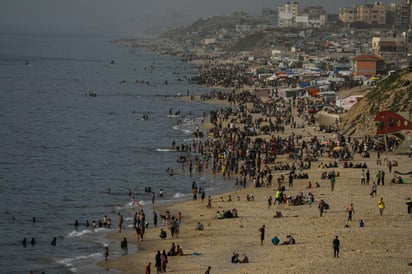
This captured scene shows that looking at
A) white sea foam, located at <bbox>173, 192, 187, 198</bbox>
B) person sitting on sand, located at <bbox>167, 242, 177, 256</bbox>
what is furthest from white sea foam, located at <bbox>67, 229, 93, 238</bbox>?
white sea foam, located at <bbox>173, 192, 187, 198</bbox>

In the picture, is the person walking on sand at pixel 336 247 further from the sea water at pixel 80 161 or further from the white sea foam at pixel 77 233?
the white sea foam at pixel 77 233

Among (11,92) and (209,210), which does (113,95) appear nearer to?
(11,92)

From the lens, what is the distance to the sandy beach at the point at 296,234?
2686 cm

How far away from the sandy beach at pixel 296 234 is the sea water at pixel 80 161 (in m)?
2.31

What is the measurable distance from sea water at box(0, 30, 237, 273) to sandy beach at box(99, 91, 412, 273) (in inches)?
90.9

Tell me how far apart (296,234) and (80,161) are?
27.8m

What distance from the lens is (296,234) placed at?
31.4 m

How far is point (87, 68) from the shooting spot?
15675 centimetres

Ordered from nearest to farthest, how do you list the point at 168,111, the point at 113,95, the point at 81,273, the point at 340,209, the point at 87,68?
1. the point at 81,273
2. the point at 340,209
3. the point at 168,111
4. the point at 113,95
5. the point at 87,68

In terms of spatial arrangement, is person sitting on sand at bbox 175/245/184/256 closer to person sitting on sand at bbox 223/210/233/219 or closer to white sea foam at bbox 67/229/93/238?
person sitting on sand at bbox 223/210/233/219

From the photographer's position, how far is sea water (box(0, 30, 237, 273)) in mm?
34344

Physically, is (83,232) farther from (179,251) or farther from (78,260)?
(179,251)

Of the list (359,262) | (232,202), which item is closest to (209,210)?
(232,202)

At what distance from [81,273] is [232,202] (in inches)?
482
